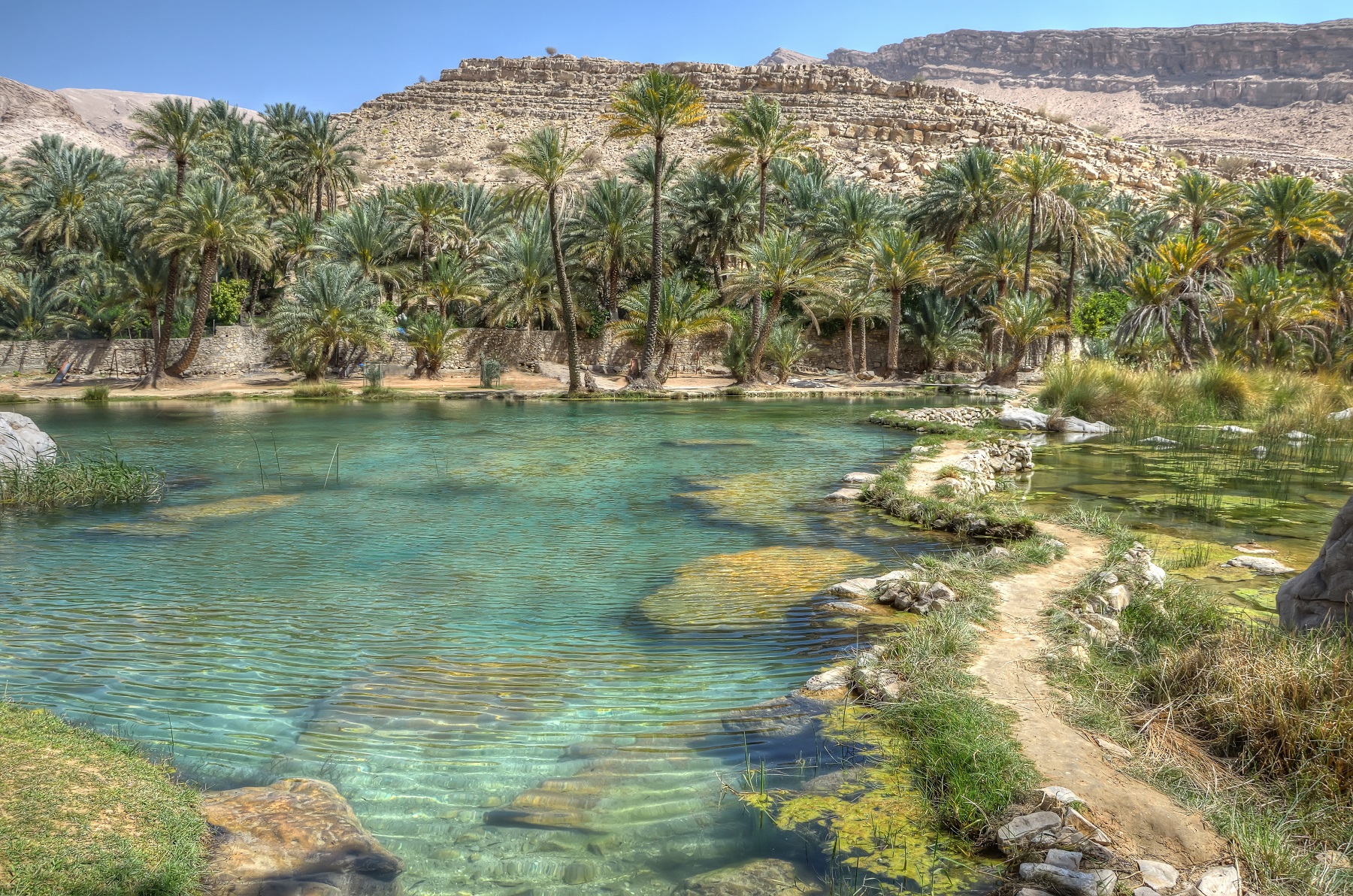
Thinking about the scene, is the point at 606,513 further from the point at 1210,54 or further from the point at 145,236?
the point at 1210,54

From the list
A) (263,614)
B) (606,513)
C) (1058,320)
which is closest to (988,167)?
(1058,320)

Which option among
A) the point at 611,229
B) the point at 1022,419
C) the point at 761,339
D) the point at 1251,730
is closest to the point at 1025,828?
the point at 1251,730

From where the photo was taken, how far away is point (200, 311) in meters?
35.2

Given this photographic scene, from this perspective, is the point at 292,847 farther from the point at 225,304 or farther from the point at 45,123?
the point at 45,123

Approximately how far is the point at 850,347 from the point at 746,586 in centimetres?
3370

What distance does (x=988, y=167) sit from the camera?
132 feet

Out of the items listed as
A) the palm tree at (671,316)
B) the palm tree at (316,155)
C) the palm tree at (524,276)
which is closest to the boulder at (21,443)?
the palm tree at (671,316)

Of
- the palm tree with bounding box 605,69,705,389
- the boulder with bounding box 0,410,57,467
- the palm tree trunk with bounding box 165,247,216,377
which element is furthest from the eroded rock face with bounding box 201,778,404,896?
the palm tree trunk with bounding box 165,247,216,377

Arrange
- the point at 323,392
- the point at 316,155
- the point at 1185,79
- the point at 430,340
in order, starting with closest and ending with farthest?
1. the point at 323,392
2. the point at 430,340
3. the point at 316,155
4. the point at 1185,79

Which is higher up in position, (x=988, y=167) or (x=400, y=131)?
(x=400, y=131)

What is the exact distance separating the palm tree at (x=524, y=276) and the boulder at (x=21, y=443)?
26.8 meters

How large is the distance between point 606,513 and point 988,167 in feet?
117

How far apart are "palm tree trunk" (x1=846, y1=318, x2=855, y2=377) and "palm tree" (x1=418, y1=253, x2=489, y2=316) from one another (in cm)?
1737

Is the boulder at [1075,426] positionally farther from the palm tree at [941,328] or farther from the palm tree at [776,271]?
the palm tree at [941,328]
